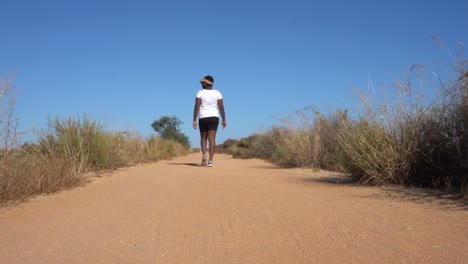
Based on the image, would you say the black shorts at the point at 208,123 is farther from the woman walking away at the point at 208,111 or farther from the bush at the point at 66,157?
the bush at the point at 66,157

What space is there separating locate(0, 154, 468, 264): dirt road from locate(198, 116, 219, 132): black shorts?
4893 mm

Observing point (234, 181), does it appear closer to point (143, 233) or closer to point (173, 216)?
point (173, 216)

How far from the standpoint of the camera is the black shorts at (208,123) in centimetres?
1061

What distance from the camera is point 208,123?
10633mm

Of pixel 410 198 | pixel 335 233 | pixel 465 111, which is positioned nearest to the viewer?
pixel 335 233

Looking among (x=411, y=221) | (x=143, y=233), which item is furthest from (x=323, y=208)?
(x=143, y=233)

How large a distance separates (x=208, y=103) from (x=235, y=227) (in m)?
7.04

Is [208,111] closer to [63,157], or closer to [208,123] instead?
[208,123]

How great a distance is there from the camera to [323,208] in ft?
14.7

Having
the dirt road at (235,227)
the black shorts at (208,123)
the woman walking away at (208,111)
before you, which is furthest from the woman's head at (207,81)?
the dirt road at (235,227)

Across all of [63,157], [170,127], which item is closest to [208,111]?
[63,157]

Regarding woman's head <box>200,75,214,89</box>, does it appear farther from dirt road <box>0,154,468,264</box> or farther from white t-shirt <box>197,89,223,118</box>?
dirt road <box>0,154,468,264</box>

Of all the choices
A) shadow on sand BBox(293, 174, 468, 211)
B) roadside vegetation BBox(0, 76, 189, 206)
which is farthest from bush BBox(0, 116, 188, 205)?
shadow on sand BBox(293, 174, 468, 211)

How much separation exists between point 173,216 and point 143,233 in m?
0.63
